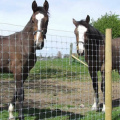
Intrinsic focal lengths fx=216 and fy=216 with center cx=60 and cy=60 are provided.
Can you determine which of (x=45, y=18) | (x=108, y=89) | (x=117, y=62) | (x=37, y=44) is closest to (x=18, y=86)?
(x=37, y=44)

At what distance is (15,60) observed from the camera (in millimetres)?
4605

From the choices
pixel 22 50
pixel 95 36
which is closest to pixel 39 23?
pixel 22 50

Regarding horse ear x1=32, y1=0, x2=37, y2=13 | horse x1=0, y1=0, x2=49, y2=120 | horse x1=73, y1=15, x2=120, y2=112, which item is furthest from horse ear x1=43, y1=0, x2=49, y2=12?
horse x1=73, y1=15, x2=120, y2=112

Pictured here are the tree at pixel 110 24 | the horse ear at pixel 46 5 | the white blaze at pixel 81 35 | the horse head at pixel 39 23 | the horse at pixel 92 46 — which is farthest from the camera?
the tree at pixel 110 24

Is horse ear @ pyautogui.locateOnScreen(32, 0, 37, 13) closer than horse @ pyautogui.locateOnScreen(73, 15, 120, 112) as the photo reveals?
Yes

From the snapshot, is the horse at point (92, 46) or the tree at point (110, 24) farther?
the tree at point (110, 24)

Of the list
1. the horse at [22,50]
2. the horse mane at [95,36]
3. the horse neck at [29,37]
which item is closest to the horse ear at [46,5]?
the horse at [22,50]

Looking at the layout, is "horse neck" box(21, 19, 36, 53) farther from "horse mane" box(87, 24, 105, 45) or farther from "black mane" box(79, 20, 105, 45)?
"horse mane" box(87, 24, 105, 45)

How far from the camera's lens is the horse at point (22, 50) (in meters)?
4.40

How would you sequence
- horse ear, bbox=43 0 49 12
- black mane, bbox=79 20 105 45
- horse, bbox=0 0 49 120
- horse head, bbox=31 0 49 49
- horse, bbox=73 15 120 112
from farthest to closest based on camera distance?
black mane, bbox=79 20 105 45 → horse, bbox=73 15 120 112 → horse ear, bbox=43 0 49 12 → horse, bbox=0 0 49 120 → horse head, bbox=31 0 49 49

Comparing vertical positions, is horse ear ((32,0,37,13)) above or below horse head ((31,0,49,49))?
above

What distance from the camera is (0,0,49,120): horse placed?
440 cm

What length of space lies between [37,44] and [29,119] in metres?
1.77

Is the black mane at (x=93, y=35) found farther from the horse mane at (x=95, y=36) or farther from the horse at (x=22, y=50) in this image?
the horse at (x=22, y=50)
